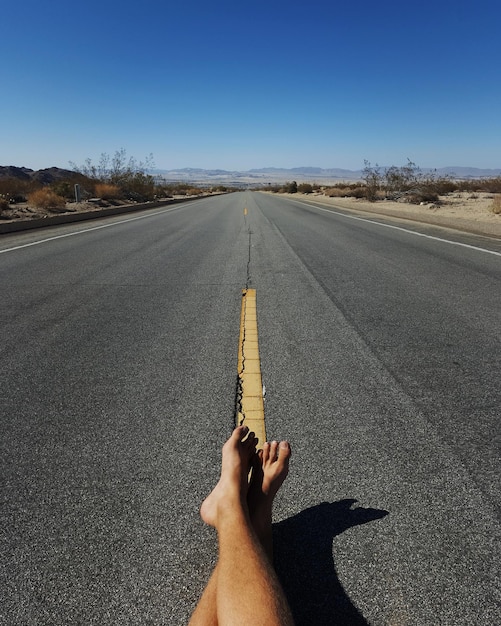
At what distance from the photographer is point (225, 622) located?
1366mm

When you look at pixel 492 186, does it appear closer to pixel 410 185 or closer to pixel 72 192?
pixel 410 185

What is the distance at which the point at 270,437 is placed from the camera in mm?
2730

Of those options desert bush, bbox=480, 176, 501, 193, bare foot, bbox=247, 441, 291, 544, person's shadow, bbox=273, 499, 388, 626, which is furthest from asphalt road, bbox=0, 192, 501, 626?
desert bush, bbox=480, 176, 501, 193

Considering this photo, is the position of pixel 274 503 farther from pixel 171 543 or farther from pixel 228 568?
pixel 228 568

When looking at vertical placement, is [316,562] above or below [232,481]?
below

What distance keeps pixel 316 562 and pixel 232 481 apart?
1.43 ft

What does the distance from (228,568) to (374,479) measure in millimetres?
1060

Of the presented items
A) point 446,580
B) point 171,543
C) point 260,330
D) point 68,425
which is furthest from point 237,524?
point 260,330

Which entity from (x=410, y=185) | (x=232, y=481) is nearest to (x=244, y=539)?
(x=232, y=481)

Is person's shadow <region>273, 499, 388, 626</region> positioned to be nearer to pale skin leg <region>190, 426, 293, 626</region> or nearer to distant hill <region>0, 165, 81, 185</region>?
pale skin leg <region>190, 426, 293, 626</region>

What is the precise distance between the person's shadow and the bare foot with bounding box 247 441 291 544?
131 millimetres

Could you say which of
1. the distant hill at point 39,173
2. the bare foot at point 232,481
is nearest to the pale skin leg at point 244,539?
the bare foot at point 232,481

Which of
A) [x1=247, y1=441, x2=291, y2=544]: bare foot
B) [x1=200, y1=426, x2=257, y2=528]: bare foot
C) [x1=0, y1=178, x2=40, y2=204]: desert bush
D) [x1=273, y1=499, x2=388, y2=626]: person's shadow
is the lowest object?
[x1=273, y1=499, x2=388, y2=626]: person's shadow

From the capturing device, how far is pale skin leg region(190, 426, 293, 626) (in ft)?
4.61
